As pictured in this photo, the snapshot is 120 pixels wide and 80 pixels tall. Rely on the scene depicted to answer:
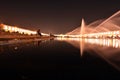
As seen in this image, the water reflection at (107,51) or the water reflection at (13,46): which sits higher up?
the water reflection at (13,46)

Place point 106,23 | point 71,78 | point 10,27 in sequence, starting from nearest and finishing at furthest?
point 71,78, point 10,27, point 106,23

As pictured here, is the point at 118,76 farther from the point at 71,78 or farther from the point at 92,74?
the point at 71,78

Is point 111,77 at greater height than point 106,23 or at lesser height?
lesser

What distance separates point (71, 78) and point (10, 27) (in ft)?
343

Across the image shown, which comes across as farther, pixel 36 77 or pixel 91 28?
pixel 91 28

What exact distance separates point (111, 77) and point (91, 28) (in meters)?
134

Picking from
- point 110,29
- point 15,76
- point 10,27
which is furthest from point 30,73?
point 110,29

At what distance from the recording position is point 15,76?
10227 millimetres

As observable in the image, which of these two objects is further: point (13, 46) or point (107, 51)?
point (13, 46)

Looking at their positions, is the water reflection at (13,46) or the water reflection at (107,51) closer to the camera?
the water reflection at (107,51)

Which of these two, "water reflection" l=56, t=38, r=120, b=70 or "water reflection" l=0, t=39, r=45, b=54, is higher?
"water reflection" l=0, t=39, r=45, b=54

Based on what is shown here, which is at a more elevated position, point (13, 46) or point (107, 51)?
point (13, 46)

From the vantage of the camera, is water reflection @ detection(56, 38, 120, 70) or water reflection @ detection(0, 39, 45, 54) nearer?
water reflection @ detection(56, 38, 120, 70)

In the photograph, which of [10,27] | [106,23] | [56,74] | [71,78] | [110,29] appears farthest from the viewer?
[110,29]
